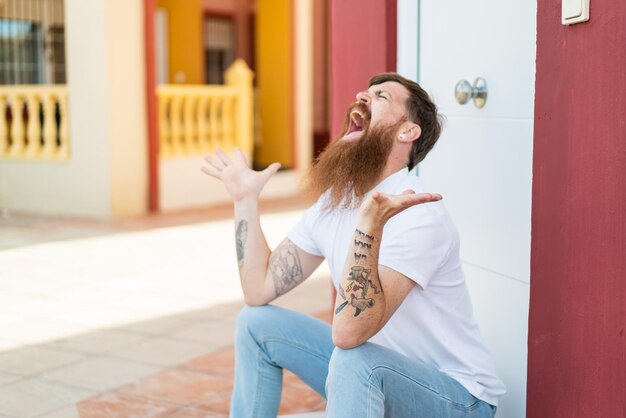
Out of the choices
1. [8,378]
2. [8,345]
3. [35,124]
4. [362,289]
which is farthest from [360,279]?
[35,124]

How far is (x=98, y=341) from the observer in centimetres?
422

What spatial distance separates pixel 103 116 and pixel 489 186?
22.0ft

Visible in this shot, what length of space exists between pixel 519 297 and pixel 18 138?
794 cm

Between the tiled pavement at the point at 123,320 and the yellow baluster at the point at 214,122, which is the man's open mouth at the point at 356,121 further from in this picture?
the yellow baluster at the point at 214,122

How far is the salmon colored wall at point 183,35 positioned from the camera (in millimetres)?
12469

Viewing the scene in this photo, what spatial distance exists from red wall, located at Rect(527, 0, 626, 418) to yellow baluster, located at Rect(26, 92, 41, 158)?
7.94 meters

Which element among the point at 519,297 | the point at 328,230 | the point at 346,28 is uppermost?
the point at 346,28

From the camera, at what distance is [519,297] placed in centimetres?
252

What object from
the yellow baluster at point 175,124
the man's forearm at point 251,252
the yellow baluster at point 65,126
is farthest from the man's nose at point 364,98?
the yellow baluster at point 175,124

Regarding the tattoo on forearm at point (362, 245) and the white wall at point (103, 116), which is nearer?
the tattoo on forearm at point (362, 245)

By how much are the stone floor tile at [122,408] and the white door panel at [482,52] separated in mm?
1441

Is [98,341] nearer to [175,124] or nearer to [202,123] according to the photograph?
[175,124]

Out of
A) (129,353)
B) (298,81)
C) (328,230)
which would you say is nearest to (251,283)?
(328,230)

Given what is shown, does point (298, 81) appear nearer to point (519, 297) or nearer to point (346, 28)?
point (346, 28)
